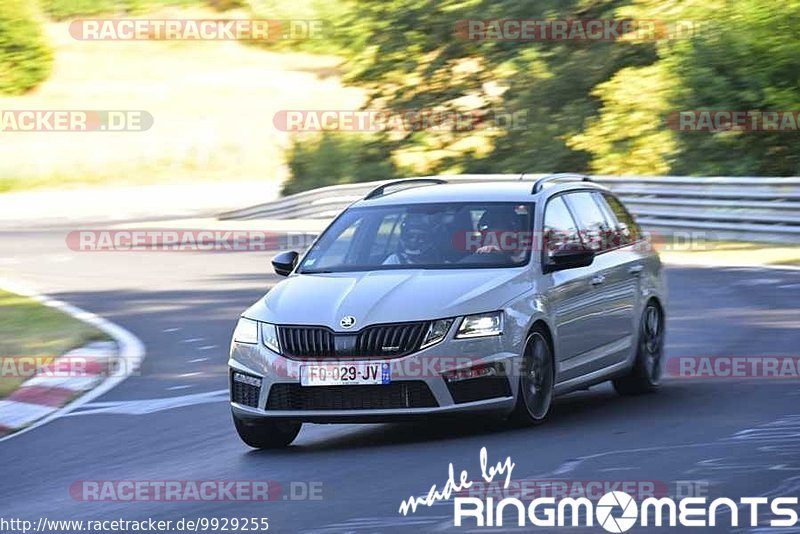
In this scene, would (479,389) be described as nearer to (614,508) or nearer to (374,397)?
(374,397)

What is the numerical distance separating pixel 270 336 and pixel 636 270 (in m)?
3.17

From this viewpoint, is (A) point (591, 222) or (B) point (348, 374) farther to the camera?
(A) point (591, 222)

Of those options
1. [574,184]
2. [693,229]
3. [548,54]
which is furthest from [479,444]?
[548,54]

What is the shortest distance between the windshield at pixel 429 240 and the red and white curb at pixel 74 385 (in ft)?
9.01

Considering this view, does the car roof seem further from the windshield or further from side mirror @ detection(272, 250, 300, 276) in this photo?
side mirror @ detection(272, 250, 300, 276)

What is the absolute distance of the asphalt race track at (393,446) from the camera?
27.6 feet

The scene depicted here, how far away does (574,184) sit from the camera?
1209 centimetres

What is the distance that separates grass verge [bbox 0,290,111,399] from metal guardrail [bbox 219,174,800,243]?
281 inches

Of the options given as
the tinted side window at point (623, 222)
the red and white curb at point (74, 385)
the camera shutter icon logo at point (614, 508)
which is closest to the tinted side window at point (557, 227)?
the tinted side window at point (623, 222)

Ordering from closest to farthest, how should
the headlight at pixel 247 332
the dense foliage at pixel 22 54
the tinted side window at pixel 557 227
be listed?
the headlight at pixel 247 332 < the tinted side window at pixel 557 227 < the dense foliage at pixel 22 54

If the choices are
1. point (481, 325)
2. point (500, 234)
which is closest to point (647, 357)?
point (500, 234)

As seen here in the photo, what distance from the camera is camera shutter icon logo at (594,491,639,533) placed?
7484 millimetres

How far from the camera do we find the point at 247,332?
33.7ft

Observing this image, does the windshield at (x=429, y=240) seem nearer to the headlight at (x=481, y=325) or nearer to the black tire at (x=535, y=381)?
the black tire at (x=535, y=381)
